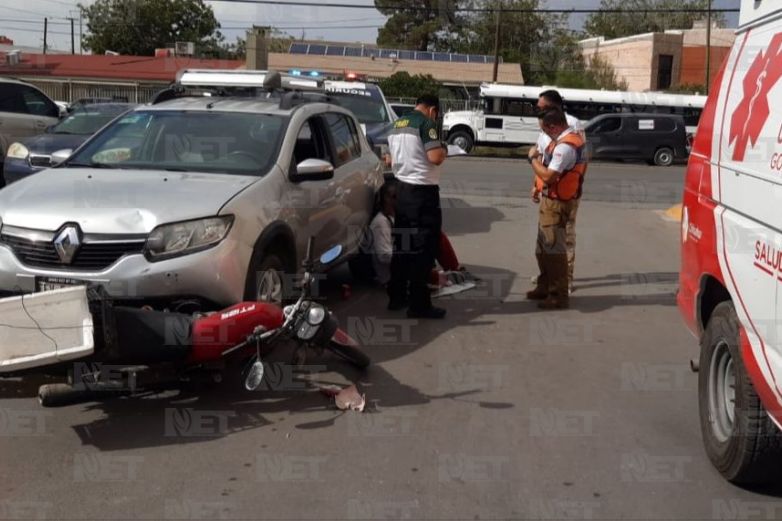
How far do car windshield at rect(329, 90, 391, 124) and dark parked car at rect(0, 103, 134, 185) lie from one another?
355 centimetres

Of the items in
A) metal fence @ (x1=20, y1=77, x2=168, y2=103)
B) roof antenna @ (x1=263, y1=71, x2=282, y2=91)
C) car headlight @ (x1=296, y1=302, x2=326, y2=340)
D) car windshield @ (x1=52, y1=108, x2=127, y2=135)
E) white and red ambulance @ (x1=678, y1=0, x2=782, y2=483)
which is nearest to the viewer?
white and red ambulance @ (x1=678, y1=0, x2=782, y2=483)

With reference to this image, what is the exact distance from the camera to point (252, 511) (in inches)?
169

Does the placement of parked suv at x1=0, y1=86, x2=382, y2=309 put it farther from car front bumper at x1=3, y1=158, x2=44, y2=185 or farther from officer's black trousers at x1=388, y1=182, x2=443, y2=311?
car front bumper at x1=3, y1=158, x2=44, y2=185

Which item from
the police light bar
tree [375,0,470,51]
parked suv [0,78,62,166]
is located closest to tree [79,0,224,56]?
tree [375,0,470,51]

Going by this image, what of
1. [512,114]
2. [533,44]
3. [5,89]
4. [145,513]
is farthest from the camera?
[533,44]

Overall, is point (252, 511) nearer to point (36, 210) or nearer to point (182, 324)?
point (182, 324)

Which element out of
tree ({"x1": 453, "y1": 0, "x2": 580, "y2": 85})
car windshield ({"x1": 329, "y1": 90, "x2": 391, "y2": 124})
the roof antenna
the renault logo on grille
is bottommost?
the renault logo on grille

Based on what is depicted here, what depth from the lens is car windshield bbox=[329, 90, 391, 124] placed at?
14750 millimetres

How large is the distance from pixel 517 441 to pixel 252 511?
166 cm

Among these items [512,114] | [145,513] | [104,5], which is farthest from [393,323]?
[104,5]

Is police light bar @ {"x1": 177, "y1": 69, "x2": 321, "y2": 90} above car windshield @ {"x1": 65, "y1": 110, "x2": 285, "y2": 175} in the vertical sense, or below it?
above

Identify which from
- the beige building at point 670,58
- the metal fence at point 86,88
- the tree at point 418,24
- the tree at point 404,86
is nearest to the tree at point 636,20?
the tree at point 418,24

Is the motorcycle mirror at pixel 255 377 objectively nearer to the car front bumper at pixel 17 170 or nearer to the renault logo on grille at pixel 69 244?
the renault logo on grille at pixel 69 244

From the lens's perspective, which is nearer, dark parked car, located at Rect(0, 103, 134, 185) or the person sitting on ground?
the person sitting on ground
